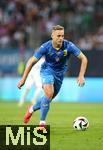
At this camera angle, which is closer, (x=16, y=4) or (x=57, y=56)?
(x=57, y=56)

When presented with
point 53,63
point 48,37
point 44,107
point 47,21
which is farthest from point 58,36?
point 47,21

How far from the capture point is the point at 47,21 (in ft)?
91.2

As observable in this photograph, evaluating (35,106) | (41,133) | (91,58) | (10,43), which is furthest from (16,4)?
(41,133)

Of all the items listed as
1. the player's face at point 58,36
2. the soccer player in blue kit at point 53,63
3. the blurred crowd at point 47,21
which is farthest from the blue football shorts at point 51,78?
the blurred crowd at point 47,21

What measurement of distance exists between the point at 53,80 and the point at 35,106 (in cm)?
99

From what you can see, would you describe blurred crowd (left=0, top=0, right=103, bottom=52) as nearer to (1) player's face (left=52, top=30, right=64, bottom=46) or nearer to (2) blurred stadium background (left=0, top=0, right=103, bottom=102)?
(2) blurred stadium background (left=0, top=0, right=103, bottom=102)

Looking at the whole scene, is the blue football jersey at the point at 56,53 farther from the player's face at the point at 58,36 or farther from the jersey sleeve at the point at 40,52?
the player's face at the point at 58,36

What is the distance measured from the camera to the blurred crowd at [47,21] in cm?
2611

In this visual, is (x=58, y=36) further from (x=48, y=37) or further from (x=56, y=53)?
(x=48, y=37)

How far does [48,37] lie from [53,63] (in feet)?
41.8

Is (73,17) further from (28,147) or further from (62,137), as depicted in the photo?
(28,147)

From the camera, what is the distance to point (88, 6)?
27.8 metres

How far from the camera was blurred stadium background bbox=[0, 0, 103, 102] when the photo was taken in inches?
1014

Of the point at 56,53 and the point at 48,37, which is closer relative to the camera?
the point at 56,53
